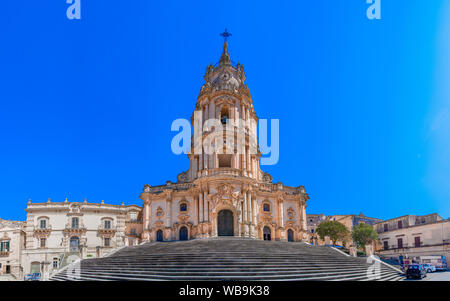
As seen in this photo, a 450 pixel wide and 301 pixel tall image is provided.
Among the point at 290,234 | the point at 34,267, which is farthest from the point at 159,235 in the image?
the point at 290,234

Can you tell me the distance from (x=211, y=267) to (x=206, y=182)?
1986cm

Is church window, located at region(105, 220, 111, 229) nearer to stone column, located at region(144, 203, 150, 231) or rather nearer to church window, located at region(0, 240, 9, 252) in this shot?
stone column, located at region(144, 203, 150, 231)

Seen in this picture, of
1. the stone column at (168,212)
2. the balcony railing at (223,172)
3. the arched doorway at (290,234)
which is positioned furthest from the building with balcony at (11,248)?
the arched doorway at (290,234)

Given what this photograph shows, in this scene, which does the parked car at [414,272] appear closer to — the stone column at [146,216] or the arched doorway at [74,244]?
the stone column at [146,216]

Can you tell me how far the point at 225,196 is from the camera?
121 feet

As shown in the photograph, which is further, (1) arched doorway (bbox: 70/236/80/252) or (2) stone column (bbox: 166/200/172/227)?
(1) arched doorway (bbox: 70/236/80/252)

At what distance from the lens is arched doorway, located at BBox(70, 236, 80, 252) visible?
133 ft

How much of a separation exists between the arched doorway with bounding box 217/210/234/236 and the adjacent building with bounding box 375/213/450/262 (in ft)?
75.3

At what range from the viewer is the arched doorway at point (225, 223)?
121 ft

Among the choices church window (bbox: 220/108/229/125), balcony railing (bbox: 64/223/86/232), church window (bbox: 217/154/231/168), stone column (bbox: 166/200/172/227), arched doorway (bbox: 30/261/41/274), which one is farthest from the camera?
church window (bbox: 220/108/229/125)

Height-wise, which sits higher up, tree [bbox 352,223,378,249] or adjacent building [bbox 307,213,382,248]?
adjacent building [bbox 307,213,382,248]

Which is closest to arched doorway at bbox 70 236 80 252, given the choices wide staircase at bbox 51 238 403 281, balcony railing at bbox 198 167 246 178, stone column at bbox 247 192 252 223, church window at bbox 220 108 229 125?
wide staircase at bbox 51 238 403 281

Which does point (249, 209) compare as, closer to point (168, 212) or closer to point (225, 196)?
point (225, 196)
